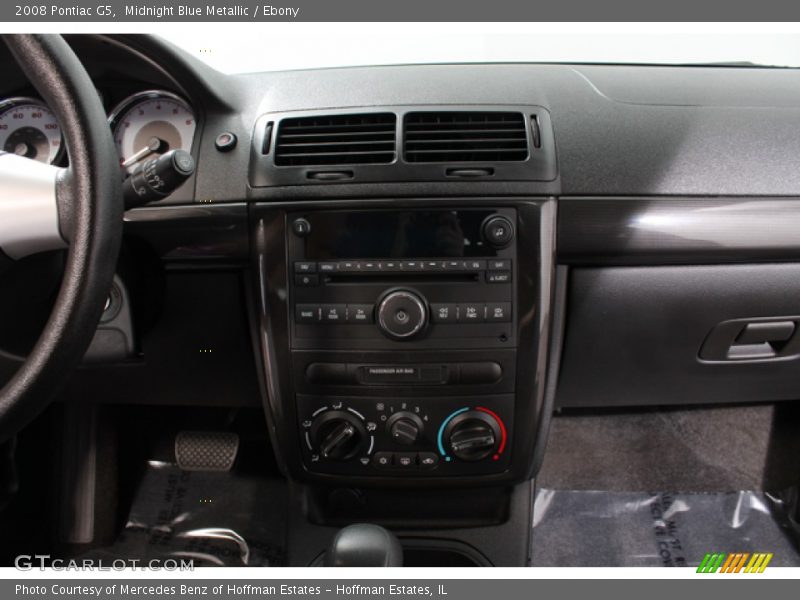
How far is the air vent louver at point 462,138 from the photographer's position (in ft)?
3.12

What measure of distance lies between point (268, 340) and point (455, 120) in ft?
1.53

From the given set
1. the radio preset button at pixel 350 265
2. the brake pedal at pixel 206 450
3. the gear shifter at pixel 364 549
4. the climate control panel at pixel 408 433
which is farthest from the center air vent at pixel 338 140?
the brake pedal at pixel 206 450

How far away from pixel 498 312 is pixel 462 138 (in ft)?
0.91

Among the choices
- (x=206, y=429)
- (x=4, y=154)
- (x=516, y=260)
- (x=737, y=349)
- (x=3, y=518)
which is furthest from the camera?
(x=206, y=429)

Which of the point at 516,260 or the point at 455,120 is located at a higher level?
the point at 455,120

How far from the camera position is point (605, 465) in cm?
158

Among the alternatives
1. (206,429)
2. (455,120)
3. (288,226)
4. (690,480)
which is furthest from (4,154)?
(690,480)

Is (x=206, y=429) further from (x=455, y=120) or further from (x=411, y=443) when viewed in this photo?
(x=455, y=120)

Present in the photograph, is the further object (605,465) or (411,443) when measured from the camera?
(605,465)

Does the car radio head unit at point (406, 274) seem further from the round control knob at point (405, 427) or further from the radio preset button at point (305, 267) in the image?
the round control knob at point (405, 427)

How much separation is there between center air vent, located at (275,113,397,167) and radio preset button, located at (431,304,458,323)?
0.24 metres

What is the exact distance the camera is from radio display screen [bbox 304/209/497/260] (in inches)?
37.3

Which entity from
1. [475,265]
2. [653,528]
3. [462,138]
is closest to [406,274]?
[475,265]

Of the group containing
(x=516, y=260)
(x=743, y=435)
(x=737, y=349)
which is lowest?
(x=743, y=435)
